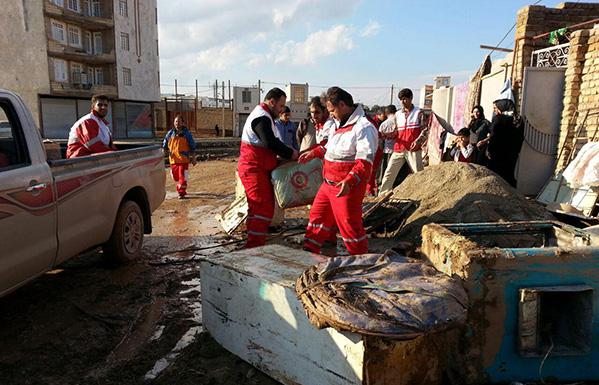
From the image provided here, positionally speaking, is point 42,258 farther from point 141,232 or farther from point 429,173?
point 429,173

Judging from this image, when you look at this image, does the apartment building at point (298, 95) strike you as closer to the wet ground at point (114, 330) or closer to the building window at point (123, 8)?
the building window at point (123, 8)

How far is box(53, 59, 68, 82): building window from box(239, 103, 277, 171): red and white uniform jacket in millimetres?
33919

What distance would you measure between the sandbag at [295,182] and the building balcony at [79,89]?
33038mm

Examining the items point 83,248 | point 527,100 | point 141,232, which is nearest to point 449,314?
point 83,248

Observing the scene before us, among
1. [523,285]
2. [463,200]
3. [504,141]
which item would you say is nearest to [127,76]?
[504,141]

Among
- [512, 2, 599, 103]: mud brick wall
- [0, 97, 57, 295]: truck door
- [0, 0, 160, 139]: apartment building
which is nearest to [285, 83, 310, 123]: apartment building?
[0, 0, 160, 139]: apartment building

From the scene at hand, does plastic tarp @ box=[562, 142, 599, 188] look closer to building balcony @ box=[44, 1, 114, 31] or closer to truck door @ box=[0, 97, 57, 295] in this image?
truck door @ box=[0, 97, 57, 295]

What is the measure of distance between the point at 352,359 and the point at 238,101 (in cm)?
4535

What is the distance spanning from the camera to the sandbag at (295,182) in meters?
5.07

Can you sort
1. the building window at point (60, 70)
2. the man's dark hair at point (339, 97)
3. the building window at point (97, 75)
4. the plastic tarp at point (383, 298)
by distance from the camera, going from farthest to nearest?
the building window at point (97, 75) < the building window at point (60, 70) < the man's dark hair at point (339, 97) < the plastic tarp at point (383, 298)

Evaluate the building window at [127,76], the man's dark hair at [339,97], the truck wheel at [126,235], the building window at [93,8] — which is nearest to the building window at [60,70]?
the building window at [127,76]

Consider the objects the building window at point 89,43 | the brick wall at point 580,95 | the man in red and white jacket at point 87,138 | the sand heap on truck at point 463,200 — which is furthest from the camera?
the building window at point 89,43

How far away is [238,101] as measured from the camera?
4597cm

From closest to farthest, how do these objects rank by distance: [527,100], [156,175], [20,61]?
[156,175], [527,100], [20,61]
